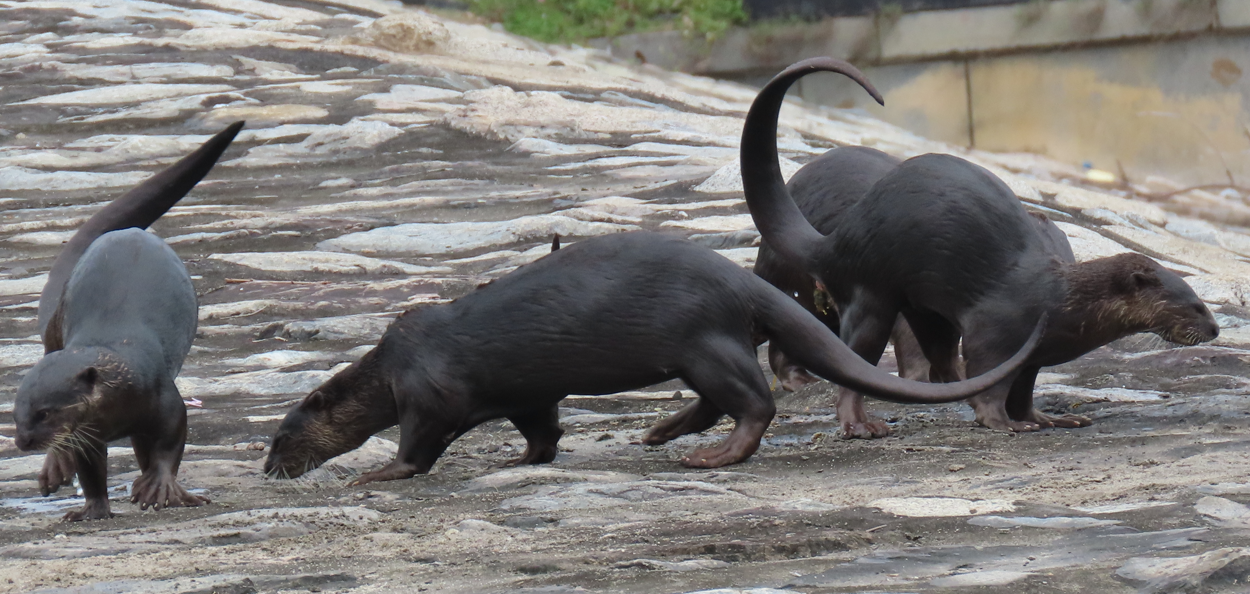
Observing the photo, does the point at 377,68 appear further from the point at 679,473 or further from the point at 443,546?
the point at 443,546

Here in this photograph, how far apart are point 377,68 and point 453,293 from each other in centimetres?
418

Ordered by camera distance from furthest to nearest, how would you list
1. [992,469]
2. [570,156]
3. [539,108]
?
[539,108]
[570,156]
[992,469]

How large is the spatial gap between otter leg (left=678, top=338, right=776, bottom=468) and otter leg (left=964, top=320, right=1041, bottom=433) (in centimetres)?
49

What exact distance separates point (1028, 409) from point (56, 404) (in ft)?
6.95

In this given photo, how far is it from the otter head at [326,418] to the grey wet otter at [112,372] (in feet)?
0.84

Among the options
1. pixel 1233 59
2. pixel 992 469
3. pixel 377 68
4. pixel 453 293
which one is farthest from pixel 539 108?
pixel 992 469

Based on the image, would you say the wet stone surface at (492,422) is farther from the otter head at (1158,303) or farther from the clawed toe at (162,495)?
the otter head at (1158,303)

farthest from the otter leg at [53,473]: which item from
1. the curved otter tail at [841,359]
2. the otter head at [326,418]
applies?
the curved otter tail at [841,359]

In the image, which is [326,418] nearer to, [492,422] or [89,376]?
[89,376]

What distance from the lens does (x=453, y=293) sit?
493 cm

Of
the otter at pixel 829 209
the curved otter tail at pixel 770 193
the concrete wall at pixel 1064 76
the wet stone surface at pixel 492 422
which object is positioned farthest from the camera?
the concrete wall at pixel 1064 76

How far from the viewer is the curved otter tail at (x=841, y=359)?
2.95m

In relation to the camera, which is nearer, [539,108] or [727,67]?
[539,108]

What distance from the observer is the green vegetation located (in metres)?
9.66
